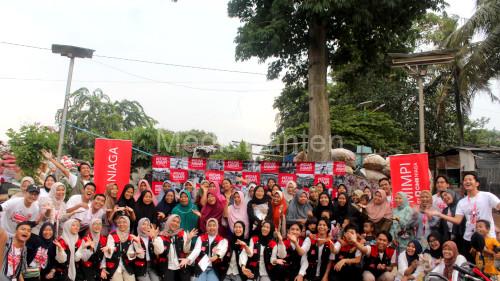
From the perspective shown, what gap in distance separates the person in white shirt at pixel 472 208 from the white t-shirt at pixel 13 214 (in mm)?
5257

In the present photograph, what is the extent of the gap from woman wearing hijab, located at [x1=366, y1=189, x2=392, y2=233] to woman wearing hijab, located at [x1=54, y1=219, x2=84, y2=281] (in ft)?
13.4

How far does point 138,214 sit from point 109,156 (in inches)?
76.2

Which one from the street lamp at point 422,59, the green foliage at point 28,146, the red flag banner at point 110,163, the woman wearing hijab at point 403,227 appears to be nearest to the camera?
the woman wearing hijab at point 403,227

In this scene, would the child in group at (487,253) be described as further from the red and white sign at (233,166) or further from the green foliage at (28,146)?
the green foliage at (28,146)

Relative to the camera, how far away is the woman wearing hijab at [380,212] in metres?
6.70

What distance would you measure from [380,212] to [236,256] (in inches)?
86.5

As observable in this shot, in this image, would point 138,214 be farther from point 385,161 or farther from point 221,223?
point 385,161

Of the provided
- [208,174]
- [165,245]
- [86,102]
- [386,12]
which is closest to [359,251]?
[165,245]

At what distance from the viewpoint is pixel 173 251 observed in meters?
6.42

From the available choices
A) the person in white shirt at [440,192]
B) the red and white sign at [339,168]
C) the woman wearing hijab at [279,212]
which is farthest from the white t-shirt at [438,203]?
the red and white sign at [339,168]

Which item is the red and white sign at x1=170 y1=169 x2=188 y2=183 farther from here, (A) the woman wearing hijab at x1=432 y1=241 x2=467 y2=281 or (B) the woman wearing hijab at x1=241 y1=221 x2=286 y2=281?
(A) the woman wearing hijab at x1=432 y1=241 x2=467 y2=281

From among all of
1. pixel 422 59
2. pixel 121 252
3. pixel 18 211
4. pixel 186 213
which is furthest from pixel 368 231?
pixel 18 211

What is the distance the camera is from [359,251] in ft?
20.9

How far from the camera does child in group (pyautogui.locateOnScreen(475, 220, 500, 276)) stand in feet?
16.2
